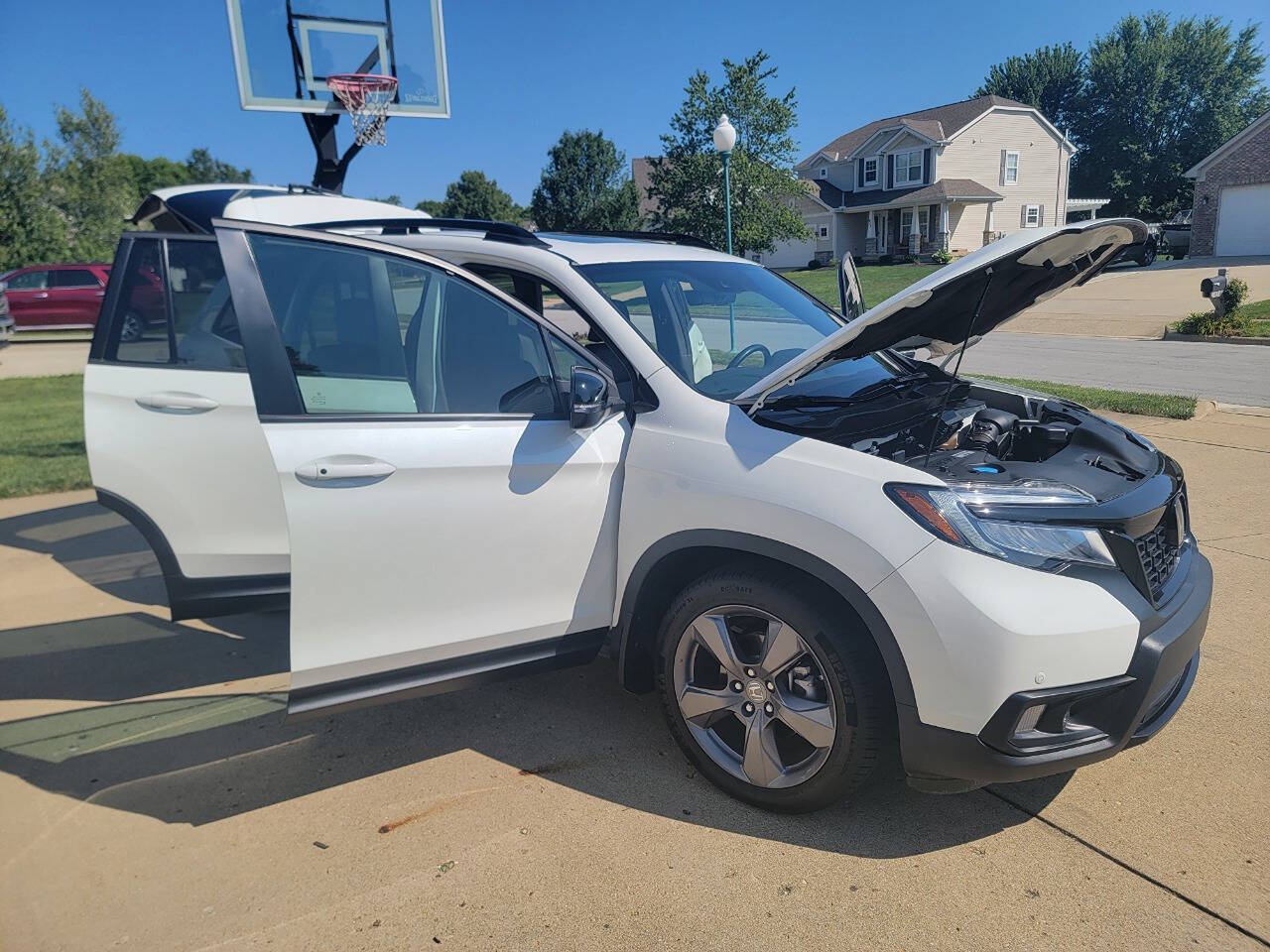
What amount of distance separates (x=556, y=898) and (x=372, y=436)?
1.53m

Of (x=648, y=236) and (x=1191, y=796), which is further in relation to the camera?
(x=648, y=236)

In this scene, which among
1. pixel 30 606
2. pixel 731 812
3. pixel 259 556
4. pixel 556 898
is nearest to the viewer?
pixel 556 898

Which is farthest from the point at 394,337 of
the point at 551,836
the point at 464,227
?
the point at 551,836

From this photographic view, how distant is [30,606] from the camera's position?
191 inches

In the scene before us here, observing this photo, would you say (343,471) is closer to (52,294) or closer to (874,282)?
(52,294)

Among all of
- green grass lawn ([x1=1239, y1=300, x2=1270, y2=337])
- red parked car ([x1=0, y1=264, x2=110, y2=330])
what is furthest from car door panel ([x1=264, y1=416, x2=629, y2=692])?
red parked car ([x1=0, y1=264, x2=110, y2=330])

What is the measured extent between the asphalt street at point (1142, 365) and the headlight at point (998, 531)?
898 cm

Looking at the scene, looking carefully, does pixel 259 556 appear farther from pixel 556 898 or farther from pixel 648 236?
pixel 648 236

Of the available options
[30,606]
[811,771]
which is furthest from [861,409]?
[30,606]

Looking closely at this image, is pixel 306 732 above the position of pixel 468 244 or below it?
below

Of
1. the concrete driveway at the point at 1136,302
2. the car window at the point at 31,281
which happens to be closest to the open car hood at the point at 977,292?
the concrete driveway at the point at 1136,302

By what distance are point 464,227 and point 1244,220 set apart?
138 ft

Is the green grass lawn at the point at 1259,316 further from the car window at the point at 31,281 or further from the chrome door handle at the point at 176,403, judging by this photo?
the car window at the point at 31,281

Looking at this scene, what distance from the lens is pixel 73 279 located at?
2397 cm
